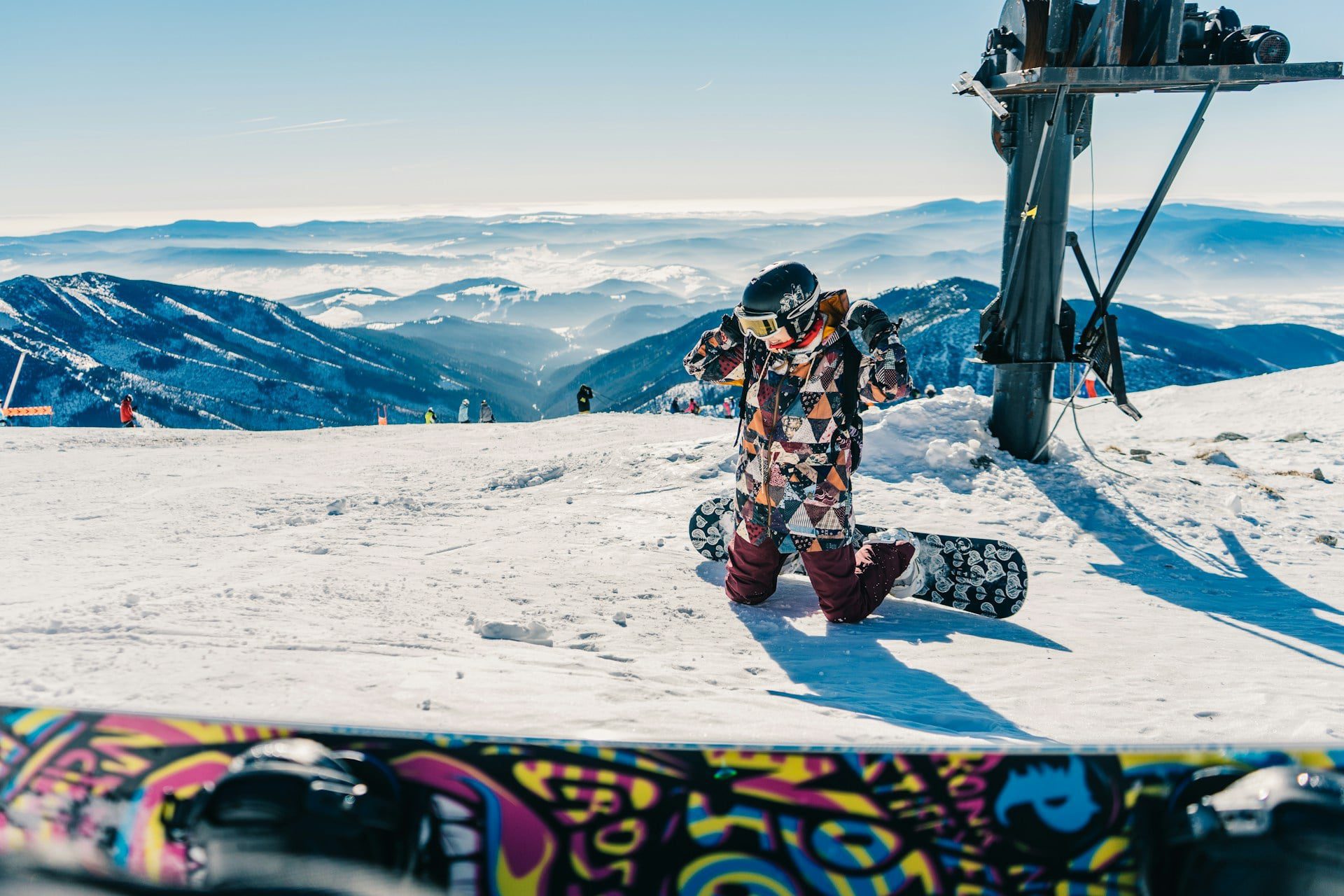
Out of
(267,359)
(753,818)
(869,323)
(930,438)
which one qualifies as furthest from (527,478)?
(267,359)

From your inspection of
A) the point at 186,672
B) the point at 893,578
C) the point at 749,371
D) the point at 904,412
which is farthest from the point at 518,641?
the point at 904,412

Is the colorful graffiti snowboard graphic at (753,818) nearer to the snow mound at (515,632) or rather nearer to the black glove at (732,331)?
the snow mound at (515,632)

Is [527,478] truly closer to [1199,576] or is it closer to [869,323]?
[869,323]

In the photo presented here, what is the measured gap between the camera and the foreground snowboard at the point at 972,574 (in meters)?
4.96

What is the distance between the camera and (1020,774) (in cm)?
183

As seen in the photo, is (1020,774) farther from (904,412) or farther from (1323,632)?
(904,412)

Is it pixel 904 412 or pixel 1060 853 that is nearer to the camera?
Result: pixel 1060 853

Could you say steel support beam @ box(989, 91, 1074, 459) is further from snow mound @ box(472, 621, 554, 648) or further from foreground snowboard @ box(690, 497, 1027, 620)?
snow mound @ box(472, 621, 554, 648)

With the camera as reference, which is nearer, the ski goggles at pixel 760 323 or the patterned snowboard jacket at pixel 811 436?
the ski goggles at pixel 760 323

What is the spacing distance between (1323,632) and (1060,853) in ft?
15.1

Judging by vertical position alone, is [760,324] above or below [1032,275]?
below

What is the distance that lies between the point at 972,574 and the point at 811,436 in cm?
149

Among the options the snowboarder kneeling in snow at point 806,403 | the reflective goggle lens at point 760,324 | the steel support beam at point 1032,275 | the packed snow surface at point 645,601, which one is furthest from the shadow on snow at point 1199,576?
the reflective goggle lens at point 760,324

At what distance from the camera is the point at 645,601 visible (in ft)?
16.1
